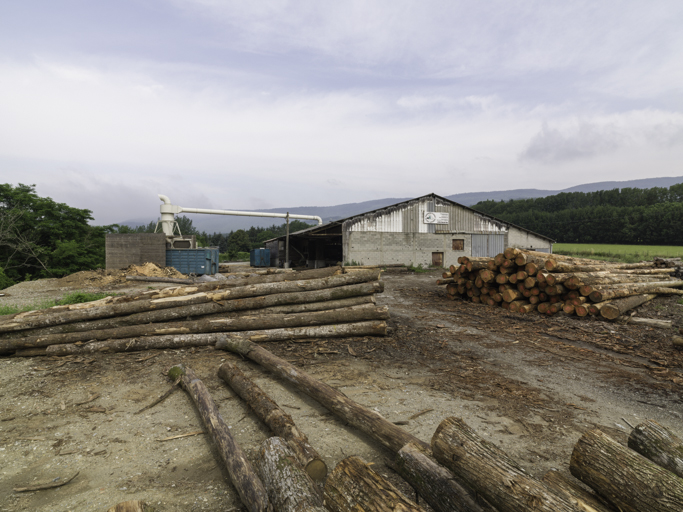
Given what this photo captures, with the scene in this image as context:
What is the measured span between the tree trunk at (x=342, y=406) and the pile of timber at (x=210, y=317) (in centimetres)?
153

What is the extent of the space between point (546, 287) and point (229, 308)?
31.4 feet

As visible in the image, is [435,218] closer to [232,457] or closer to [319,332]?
[319,332]

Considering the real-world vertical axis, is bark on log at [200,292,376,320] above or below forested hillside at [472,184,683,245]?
below

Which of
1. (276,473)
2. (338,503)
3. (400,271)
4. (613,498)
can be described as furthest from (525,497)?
(400,271)

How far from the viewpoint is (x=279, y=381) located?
18.9ft

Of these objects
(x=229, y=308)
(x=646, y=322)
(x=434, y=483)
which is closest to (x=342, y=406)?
(x=434, y=483)

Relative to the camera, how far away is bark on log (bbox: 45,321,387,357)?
7.05 metres

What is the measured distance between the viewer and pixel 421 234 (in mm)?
28234

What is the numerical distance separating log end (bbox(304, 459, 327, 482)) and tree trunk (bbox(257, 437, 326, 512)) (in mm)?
204

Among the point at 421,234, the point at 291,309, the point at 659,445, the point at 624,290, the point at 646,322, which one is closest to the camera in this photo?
the point at 659,445

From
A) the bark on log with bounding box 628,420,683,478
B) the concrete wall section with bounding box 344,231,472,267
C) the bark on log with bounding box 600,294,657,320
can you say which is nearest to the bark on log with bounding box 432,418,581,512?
the bark on log with bounding box 628,420,683,478

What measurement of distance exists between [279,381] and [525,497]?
4.20m

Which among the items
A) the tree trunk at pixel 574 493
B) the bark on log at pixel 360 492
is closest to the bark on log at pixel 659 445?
the tree trunk at pixel 574 493

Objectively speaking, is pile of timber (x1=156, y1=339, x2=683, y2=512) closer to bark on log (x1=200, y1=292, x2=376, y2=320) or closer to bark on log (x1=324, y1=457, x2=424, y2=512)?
bark on log (x1=324, y1=457, x2=424, y2=512)
